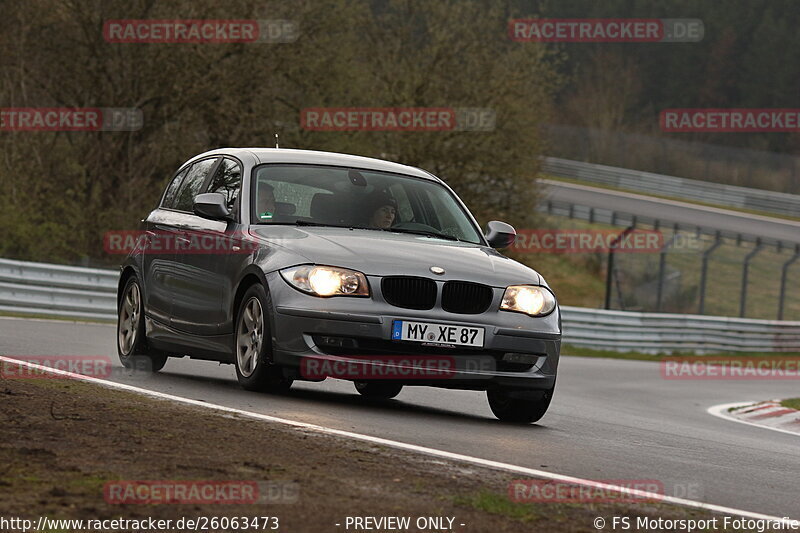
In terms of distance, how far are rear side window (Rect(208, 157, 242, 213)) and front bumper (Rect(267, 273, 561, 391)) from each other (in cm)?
133

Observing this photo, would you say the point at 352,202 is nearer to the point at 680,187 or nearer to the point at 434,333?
the point at 434,333

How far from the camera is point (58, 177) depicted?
30.0 m

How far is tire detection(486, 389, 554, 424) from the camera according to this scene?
998 cm

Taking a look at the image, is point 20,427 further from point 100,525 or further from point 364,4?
point 364,4

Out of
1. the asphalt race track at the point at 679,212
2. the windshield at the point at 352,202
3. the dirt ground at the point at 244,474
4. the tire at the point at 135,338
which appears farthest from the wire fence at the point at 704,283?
the dirt ground at the point at 244,474

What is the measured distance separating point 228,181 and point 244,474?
489 centimetres

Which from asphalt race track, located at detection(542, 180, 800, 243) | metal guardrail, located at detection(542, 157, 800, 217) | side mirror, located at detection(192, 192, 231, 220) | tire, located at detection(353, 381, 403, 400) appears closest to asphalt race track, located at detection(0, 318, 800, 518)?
tire, located at detection(353, 381, 403, 400)

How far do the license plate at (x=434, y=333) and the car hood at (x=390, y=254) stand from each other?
0.32 meters

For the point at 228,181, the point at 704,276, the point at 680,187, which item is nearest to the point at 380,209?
the point at 228,181

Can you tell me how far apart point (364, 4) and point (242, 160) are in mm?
25372

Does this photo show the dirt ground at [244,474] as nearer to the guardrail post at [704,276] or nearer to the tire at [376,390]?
the tire at [376,390]

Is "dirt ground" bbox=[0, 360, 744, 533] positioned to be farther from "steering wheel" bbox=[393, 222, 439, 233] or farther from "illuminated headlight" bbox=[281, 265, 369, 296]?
"steering wheel" bbox=[393, 222, 439, 233]

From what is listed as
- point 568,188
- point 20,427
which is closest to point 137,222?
point 20,427

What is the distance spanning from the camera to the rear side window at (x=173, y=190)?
11.7 meters
